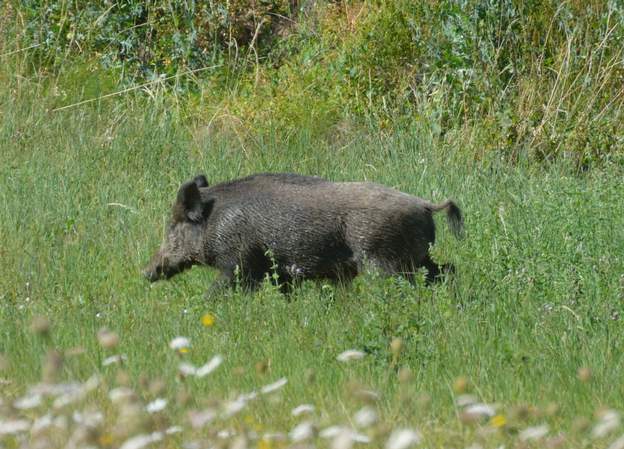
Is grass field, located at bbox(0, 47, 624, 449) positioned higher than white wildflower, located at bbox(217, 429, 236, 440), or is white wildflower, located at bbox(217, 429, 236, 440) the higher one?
white wildflower, located at bbox(217, 429, 236, 440)

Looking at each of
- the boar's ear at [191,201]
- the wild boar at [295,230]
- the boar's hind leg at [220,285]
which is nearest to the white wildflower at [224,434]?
the wild boar at [295,230]

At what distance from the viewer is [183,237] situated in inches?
298

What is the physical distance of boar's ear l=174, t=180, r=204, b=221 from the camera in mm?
7430

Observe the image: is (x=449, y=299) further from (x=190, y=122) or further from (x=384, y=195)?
(x=190, y=122)

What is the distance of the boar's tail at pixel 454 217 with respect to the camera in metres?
7.08

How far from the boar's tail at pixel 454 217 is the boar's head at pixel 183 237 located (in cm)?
141

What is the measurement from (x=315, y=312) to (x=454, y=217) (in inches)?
49.1

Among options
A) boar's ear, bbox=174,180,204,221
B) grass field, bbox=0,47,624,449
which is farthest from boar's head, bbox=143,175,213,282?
grass field, bbox=0,47,624,449

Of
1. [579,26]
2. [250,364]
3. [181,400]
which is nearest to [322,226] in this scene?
[250,364]

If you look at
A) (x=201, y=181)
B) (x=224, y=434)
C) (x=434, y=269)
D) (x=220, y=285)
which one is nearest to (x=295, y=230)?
(x=220, y=285)

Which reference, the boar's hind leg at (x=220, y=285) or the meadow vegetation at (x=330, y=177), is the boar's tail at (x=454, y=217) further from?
the boar's hind leg at (x=220, y=285)

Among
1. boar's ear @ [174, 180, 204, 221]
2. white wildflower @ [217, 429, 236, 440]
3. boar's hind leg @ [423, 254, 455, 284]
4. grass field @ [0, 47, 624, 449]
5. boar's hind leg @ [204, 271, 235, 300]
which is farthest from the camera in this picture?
boar's ear @ [174, 180, 204, 221]

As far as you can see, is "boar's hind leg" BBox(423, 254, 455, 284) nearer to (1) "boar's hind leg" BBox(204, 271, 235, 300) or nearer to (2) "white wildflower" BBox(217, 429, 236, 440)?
(1) "boar's hind leg" BBox(204, 271, 235, 300)

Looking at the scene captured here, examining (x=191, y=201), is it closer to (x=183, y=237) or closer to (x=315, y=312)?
(x=183, y=237)
